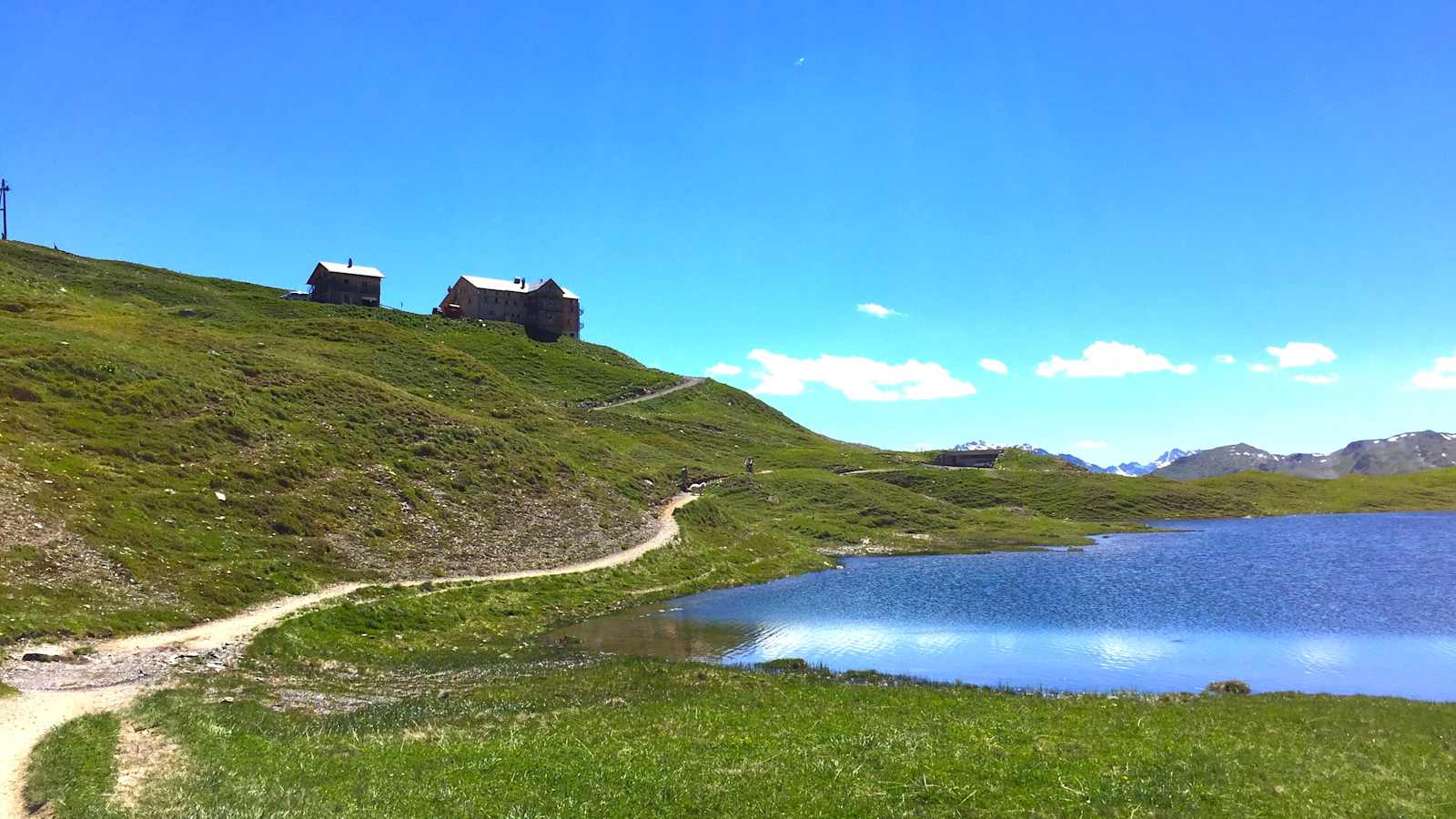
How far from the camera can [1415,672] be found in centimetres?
4116

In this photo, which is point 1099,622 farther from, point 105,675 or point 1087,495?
point 1087,495

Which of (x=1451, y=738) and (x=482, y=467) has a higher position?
(x=482, y=467)

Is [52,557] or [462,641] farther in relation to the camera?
[462,641]

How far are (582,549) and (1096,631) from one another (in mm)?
46062

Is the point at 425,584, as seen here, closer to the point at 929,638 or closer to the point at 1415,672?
the point at 929,638

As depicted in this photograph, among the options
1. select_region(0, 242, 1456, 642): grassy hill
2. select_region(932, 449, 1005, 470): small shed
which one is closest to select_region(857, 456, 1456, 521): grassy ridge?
select_region(0, 242, 1456, 642): grassy hill

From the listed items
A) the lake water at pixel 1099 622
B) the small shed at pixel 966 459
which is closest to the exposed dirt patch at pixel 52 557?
the lake water at pixel 1099 622

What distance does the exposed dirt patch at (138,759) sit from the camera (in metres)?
18.2

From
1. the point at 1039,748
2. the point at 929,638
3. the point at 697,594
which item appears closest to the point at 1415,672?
the point at 929,638

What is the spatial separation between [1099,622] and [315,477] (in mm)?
64885

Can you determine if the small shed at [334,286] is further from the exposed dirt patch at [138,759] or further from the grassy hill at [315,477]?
the exposed dirt patch at [138,759]

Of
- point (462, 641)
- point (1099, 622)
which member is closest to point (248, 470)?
point (462, 641)

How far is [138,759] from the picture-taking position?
68.4ft

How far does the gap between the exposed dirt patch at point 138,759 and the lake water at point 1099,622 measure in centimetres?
2677
